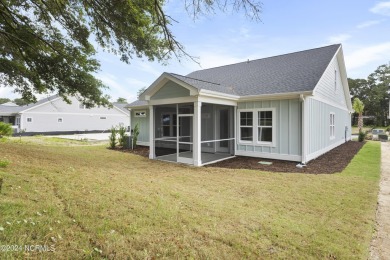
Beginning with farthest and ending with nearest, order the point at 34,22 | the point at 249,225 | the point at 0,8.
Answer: the point at 34,22 < the point at 0,8 < the point at 249,225

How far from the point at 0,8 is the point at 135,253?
7.46 metres

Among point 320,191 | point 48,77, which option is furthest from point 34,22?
point 320,191

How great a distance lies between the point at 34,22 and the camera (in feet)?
26.8

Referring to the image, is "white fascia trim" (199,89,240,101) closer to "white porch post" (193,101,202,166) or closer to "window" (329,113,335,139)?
"white porch post" (193,101,202,166)

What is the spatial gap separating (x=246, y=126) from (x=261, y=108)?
3.62 feet

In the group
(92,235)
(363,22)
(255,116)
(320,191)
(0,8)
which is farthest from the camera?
(363,22)

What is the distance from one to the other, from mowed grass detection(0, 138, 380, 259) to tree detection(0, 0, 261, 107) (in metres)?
3.36

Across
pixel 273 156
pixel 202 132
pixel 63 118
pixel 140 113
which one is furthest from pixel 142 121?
pixel 63 118

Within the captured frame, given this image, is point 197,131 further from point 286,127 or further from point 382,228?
point 382,228

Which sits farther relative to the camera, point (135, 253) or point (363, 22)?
point (363, 22)

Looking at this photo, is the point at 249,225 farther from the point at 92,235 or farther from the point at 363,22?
the point at 363,22

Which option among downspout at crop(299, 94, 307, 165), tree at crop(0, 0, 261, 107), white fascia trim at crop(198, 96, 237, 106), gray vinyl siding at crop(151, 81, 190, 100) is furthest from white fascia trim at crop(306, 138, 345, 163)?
tree at crop(0, 0, 261, 107)

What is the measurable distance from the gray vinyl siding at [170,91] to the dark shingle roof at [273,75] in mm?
456

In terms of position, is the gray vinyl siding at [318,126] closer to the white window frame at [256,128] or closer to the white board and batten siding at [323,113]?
the white board and batten siding at [323,113]
